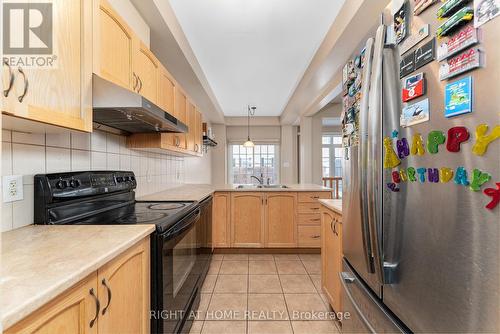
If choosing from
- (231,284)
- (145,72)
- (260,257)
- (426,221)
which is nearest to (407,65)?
(426,221)

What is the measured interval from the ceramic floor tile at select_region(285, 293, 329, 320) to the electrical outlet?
191 centimetres

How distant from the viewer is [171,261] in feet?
4.46

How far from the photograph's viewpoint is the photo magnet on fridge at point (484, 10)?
1.80ft

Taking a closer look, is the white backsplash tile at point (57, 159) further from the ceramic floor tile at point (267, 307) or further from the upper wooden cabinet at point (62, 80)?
the ceramic floor tile at point (267, 307)

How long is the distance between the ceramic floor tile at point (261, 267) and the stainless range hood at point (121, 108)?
1892mm

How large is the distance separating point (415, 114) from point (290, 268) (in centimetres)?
251

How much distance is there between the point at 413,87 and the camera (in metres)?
0.79

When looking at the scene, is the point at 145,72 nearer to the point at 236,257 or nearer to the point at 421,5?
the point at 421,5

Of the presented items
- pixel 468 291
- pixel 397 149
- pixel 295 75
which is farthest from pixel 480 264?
pixel 295 75

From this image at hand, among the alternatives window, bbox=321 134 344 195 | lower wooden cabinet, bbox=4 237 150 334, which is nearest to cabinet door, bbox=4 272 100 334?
lower wooden cabinet, bbox=4 237 150 334

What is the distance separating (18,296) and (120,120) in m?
1.25

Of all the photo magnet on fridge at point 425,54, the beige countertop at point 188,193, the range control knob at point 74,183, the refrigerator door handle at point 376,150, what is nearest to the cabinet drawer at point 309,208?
the beige countertop at point 188,193

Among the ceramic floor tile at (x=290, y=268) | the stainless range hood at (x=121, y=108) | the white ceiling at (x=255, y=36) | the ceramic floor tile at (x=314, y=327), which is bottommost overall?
the ceramic floor tile at (x=314, y=327)

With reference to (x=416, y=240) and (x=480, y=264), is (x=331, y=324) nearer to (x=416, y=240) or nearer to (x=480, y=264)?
(x=416, y=240)
